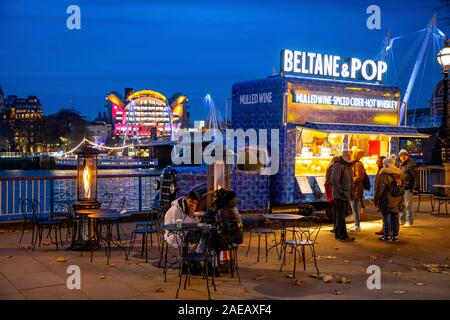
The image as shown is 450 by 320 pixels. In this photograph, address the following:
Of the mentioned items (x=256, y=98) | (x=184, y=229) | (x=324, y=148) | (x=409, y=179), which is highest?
(x=256, y=98)

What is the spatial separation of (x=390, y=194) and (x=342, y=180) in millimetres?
974

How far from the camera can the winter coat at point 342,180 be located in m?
10.7

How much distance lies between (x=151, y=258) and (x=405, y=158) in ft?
22.5

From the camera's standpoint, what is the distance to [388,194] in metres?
10.6

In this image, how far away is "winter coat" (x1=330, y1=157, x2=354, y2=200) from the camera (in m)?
10.7

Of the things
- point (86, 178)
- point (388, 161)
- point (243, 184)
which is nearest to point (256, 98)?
point (243, 184)

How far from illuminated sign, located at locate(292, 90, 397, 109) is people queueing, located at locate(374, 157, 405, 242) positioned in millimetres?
3363

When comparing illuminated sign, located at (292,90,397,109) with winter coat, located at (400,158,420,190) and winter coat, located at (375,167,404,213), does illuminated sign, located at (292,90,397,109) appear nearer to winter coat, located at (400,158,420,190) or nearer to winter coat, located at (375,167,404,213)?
winter coat, located at (400,158,420,190)

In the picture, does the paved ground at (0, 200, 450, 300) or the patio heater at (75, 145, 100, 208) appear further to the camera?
the patio heater at (75, 145, 100, 208)

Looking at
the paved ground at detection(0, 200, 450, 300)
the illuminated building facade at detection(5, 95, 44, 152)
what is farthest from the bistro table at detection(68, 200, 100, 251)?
the illuminated building facade at detection(5, 95, 44, 152)

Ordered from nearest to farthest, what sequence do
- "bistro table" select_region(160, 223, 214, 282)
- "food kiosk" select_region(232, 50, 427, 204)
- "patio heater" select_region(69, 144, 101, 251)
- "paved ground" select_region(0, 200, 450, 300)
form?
"paved ground" select_region(0, 200, 450, 300) < "bistro table" select_region(160, 223, 214, 282) < "patio heater" select_region(69, 144, 101, 251) < "food kiosk" select_region(232, 50, 427, 204)

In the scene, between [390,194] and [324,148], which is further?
[324,148]

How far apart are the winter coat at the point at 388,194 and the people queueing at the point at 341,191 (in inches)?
23.1

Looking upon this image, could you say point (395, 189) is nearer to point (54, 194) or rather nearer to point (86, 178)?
point (86, 178)
